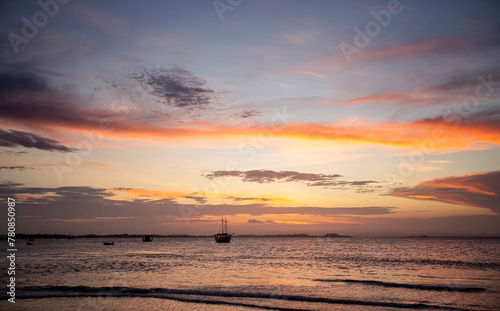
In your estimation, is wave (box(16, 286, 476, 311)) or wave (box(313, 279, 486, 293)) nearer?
wave (box(16, 286, 476, 311))

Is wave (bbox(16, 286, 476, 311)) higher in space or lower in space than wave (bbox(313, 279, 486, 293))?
higher

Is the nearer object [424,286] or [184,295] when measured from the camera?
[184,295]

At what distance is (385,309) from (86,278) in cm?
3299

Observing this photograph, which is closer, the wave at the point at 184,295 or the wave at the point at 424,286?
the wave at the point at 184,295

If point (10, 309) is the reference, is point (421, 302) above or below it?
below

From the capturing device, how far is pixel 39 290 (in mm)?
30750

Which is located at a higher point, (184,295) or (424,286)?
(184,295)

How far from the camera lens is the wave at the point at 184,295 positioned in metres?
25.4

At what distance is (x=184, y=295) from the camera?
28.7 meters

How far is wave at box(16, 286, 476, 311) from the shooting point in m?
25.4

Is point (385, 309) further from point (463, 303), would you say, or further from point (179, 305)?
point (179, 305)

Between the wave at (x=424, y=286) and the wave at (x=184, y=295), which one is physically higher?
the wave at (x=184, y=295)

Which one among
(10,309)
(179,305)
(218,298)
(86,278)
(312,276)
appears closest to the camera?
(10,309)

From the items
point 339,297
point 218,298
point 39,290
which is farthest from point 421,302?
Answer: point 39,290
